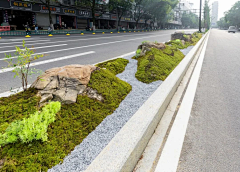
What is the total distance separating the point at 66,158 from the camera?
5.89 ft

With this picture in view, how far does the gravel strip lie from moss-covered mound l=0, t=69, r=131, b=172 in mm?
68

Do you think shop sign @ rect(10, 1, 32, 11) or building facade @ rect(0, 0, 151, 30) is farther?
building facade @ rect(0, 0, 151, 30)

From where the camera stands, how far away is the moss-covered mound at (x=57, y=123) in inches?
64.9

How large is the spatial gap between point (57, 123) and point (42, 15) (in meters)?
32.8

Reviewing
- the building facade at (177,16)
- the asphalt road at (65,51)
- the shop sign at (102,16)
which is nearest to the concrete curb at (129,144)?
the asphalt road at (65,51)

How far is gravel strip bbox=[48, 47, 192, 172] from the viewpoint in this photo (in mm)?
1733

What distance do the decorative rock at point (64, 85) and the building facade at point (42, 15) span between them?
22.9 metres

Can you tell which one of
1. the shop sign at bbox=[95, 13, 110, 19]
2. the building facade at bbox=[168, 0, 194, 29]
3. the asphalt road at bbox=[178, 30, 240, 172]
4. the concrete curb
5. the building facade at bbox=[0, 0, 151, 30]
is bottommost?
the asphalt road at bbox=[178, 30, 240, 172]

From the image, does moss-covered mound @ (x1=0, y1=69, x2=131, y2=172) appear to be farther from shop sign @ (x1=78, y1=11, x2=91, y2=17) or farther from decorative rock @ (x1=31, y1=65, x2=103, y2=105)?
shop sign @ (x1=78, y1=11, x2=91, y2=17)

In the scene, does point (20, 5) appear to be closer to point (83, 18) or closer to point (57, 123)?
point (83, 18)

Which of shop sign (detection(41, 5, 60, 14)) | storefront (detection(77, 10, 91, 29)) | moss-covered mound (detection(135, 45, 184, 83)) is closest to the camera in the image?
moss-covered mound (detection(135, 45, 184, 83))

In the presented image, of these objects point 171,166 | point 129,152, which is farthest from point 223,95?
point 129,152

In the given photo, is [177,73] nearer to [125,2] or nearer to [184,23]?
[125,2]

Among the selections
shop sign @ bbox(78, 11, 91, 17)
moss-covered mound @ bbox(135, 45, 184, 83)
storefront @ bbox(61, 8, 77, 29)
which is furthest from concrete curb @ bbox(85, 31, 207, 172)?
shop sign @ bbox(78, 11, 91, 17)
